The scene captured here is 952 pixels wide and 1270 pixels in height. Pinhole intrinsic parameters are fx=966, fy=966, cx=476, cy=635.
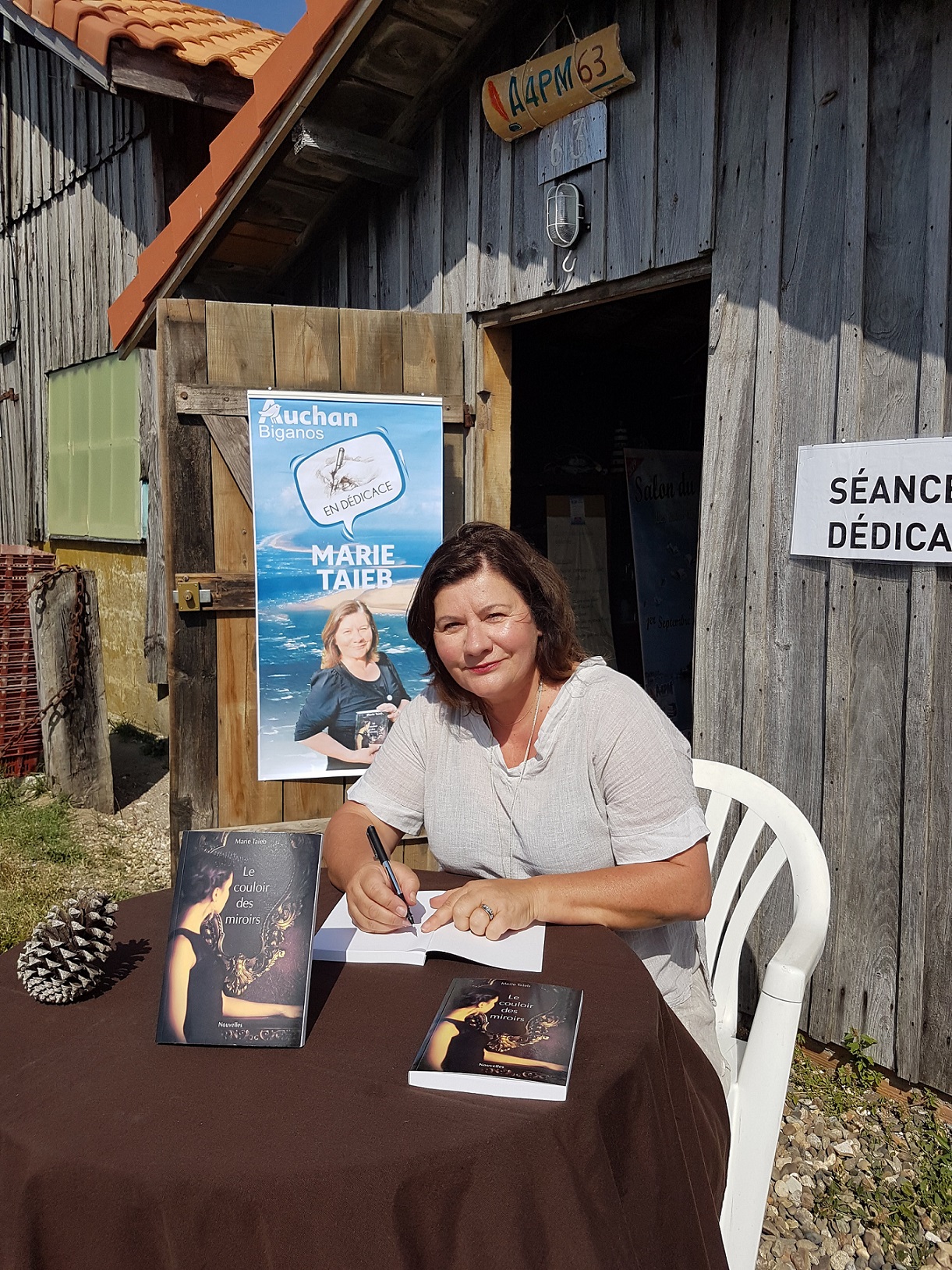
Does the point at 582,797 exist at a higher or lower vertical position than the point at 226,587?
lower

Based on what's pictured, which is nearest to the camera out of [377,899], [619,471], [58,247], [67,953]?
[67,953]

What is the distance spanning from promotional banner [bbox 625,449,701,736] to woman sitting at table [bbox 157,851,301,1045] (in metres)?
4.16

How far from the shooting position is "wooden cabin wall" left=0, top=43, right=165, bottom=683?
257 inches

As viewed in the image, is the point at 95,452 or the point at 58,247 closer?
the point at 95,452

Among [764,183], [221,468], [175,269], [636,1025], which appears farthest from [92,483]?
[636,1025]

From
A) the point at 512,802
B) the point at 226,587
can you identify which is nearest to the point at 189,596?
the point at 226,587

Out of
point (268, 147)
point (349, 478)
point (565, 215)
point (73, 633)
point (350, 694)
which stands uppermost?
point (268, 147)

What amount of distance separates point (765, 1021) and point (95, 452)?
6.69 m

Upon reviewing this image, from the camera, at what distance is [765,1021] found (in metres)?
1.87

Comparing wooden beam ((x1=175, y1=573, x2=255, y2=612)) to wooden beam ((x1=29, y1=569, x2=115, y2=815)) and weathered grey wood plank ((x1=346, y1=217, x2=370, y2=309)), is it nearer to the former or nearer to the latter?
weathered grey wood plank ((x1=346, y1=217, x2=370, y2=309))

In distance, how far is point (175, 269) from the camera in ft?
13.8

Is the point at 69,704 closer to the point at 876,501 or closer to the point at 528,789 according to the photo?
the point at 528,789

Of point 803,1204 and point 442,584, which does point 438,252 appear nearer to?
point 442,584

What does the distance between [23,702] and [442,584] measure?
15.8 ft
